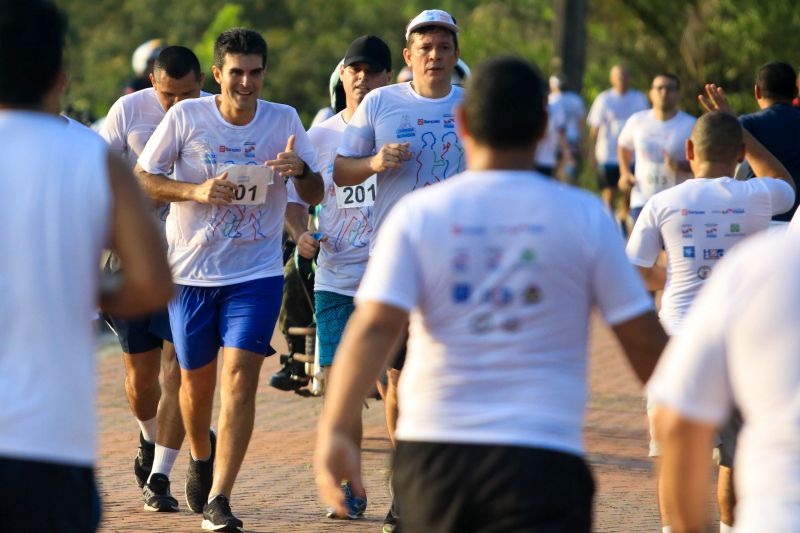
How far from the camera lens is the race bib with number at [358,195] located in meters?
8.50

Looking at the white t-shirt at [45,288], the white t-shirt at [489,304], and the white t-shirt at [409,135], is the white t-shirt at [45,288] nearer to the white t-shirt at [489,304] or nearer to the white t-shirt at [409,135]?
the white t-shirt at [489,304]

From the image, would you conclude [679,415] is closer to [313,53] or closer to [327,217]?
[327,217]

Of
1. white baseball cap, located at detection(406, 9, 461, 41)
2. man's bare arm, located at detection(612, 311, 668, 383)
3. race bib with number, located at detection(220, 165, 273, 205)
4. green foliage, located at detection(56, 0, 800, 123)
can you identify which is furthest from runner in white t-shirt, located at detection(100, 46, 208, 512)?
green foliage, located at detection(56, 0, 800, 123)

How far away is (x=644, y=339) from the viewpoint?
420cm

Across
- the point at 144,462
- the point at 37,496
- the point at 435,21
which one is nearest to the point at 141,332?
the point at 144,462

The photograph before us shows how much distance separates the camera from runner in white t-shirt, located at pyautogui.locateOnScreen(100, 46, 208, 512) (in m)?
8.50

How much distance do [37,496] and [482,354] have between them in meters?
1.11

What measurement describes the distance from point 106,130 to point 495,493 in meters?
5.34

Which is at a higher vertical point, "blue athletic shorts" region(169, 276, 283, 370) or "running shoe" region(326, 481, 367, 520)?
"blue athletic shorts" region(169, 276, 283, 370)

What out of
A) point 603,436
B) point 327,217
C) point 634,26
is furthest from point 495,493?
point 634,26

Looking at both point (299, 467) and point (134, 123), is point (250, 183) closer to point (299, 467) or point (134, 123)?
point (134, 123)

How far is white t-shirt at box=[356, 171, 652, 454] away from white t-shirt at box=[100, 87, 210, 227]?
4763 mm

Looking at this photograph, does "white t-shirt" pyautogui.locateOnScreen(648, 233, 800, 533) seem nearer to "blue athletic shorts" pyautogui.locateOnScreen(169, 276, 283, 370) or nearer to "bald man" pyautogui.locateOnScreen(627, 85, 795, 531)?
"bald man" pyautogui.locateOnScreen(627, 85, 795, 531)

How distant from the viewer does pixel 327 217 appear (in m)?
8.70
